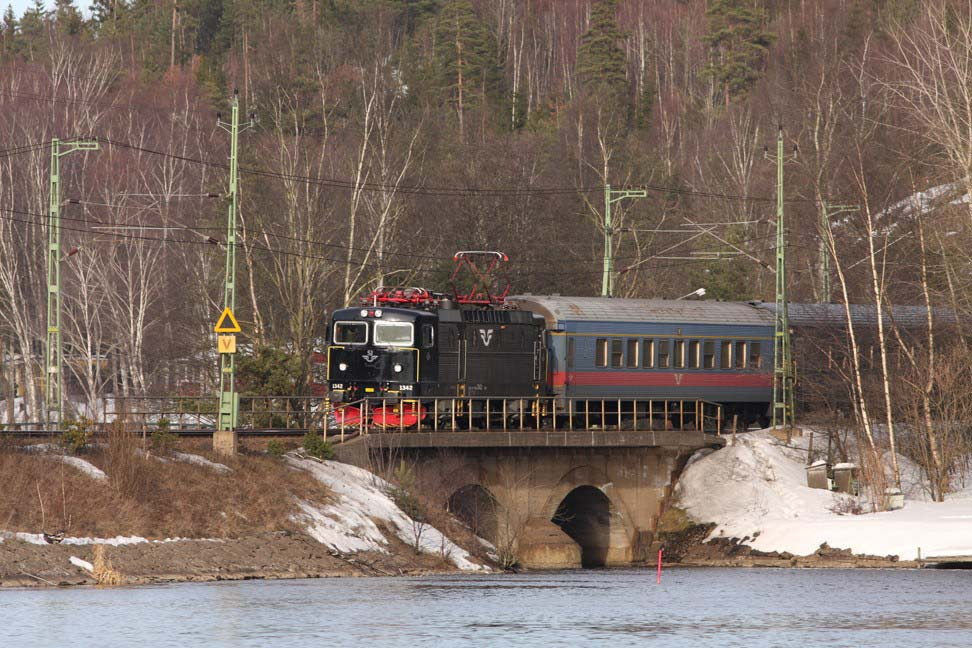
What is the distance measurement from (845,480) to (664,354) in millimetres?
7064

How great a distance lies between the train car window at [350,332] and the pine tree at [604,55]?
70.9m

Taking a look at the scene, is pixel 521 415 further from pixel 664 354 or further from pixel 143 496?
pixel 143 496

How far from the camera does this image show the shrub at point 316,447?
4531 centimetres

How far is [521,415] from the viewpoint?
5000 centimetres

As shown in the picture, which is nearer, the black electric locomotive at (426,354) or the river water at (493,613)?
the river water at (493,613)

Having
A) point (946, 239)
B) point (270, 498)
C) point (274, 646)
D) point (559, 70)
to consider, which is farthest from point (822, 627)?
point (559, 70)

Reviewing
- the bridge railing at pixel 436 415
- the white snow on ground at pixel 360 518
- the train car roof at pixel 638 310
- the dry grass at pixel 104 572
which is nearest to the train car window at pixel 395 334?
the bridge railing at pixel 436 415

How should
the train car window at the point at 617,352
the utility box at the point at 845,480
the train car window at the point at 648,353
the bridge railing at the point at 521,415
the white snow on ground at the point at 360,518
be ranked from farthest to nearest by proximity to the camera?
the train car window at the point at 648,353
the train car window at the point at 617,352
the utility box at the point at 845,480
the bridge railing at the point at 521,415
the white snow on ground at the point at 360,518

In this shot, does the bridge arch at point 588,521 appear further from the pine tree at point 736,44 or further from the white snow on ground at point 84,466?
the pine tree at point 736,44

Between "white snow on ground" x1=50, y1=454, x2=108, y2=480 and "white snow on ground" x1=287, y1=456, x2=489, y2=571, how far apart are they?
5.26 metres

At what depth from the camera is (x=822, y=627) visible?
3291 cm

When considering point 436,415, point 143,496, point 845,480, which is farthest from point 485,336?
point 143,496

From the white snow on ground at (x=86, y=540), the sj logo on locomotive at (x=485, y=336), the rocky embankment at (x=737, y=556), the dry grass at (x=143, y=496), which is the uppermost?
the sj logo on locomotive at (x=485, y=336)

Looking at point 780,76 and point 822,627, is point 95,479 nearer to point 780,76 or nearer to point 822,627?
point 822,627
